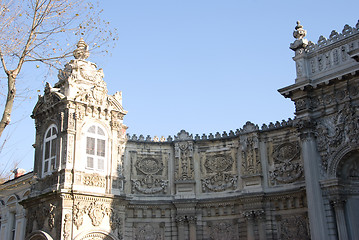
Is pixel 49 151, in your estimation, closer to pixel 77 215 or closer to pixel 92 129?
pixel 92 129

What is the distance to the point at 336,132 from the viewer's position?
23953 millimetres

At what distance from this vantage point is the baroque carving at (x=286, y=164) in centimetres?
2806

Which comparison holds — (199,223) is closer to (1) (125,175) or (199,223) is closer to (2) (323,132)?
(1) (125,175)

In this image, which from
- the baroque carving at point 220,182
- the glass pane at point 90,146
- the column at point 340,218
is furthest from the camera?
the baroque carving at point 220,182

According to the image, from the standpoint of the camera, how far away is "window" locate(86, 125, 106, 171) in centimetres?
2766

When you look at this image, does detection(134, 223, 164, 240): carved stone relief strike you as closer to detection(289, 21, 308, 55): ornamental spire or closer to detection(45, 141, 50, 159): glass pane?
detection(45, 141, 50, 159): glass pane

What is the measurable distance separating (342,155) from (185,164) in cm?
1055

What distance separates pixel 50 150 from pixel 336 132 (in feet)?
52.5

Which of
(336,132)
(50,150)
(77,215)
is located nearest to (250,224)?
(336,132)

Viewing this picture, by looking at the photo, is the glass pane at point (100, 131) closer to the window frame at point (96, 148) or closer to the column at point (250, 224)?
the window frame at point (96, 148)

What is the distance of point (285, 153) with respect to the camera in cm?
2881

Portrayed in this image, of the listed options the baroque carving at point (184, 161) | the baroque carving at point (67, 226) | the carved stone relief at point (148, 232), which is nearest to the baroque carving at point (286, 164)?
the baroque carving at point (184, 161)

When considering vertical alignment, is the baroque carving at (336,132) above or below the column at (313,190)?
above

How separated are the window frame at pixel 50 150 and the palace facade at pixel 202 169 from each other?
3.3 inches
